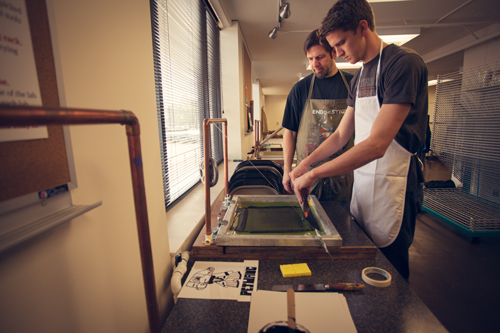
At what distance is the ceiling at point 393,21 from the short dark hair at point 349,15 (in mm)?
1933

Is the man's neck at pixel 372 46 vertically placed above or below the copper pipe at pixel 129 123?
above

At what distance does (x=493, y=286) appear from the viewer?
78.1 inches

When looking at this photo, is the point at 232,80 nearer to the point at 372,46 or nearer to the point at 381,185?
the point at 372,46

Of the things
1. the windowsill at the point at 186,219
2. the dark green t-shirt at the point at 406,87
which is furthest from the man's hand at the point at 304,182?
the windowsill at the point at 186,219

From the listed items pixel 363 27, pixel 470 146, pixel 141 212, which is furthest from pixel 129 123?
pixel 470 146

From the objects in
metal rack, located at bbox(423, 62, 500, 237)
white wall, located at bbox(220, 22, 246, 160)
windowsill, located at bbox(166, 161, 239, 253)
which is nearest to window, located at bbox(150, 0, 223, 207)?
windowsill, located at bbox(166, 161, 239, 253)

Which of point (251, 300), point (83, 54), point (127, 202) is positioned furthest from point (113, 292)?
point (83, 54)

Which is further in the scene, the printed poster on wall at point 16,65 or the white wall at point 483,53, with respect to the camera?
the white wall at point 483,53

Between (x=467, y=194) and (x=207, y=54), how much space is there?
13.9 feet

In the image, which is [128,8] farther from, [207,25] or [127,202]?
[207,25]

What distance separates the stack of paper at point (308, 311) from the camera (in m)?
0.58

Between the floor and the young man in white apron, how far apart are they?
1.16 metres

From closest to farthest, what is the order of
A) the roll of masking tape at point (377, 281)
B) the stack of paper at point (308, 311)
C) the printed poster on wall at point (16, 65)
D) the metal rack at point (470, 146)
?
the printed poster on wall at point (16, 65)
the stack of paper at point (308, 311)
the roll of masking tape at point (377, 281)
the metal rack at point (470, 146)

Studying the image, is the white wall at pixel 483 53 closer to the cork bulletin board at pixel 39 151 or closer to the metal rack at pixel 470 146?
the metal rack at pixel 470 146
